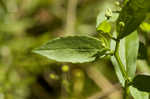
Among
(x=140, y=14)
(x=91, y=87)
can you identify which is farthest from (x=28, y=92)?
(x=140, y=14)

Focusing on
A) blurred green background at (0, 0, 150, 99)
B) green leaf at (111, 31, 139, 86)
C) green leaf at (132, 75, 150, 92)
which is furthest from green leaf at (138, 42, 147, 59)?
blurred green background at (0, 0, 150, 99)

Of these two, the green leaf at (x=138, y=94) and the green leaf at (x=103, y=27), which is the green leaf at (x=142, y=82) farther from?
the green leaf at (x=103, y=27)

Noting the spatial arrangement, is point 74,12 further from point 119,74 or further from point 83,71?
point 119,74

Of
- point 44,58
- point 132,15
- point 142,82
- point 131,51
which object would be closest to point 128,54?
point 131,51

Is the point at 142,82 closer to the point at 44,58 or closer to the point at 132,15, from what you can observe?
the point at 132,15

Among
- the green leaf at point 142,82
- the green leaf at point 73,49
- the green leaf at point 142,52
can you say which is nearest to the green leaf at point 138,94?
the green leaf at point 142,82
